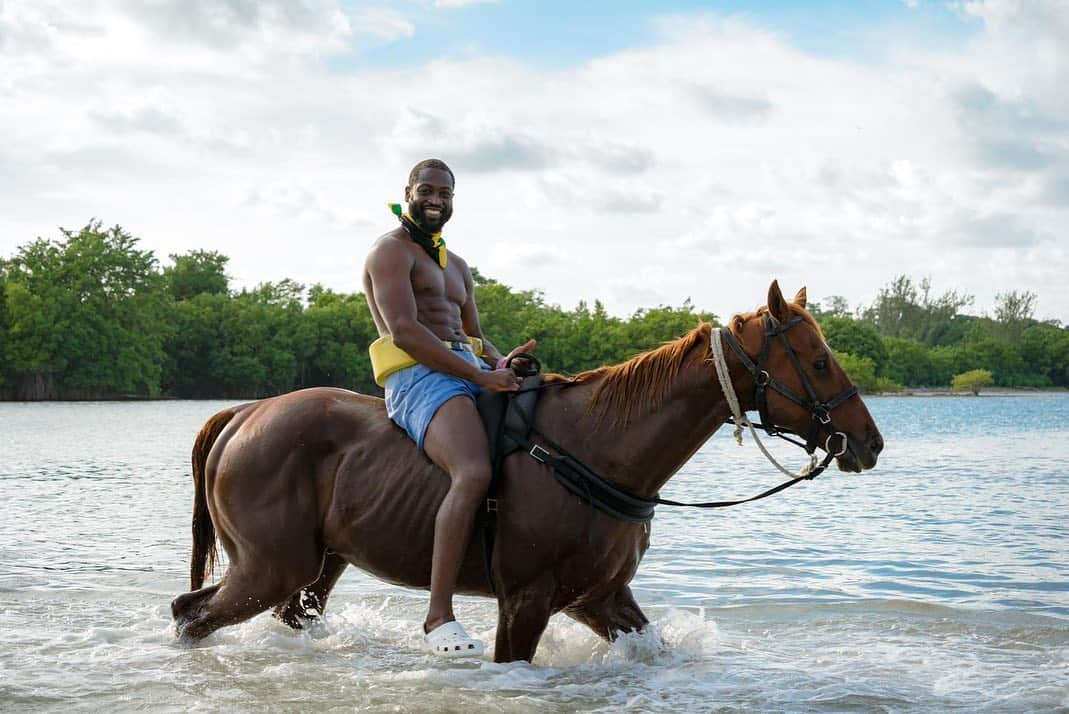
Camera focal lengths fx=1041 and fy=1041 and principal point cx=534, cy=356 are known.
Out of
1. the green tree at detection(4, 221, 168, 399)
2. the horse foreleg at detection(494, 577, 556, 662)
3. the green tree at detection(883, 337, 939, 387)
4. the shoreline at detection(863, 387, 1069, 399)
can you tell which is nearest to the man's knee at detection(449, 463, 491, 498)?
the horse foreleg at detection(494, 577, 556, 662)

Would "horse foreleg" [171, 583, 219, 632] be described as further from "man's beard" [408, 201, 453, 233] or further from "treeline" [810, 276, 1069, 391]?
"treeline" [810, 276, 1069, 391]

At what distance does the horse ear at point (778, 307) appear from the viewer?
17.2ft

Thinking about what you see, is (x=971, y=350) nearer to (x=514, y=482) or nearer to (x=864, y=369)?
(x=864, y=369)

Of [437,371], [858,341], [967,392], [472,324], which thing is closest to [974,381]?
[967,392]

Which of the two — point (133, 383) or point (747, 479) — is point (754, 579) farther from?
A: point (133, 383)

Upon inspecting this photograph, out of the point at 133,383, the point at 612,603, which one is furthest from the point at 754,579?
the point at 133,383

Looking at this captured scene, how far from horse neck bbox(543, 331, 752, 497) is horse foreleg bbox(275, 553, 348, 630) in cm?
196

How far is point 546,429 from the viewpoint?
18.6 feet

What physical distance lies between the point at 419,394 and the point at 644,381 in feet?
4.00

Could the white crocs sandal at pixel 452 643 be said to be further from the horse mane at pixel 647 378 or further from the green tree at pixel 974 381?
the green tree at pixel 974 381

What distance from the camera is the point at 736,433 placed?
5.32 m

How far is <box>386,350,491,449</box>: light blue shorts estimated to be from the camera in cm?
559

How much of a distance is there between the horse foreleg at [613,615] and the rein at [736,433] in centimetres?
64

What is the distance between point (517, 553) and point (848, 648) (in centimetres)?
315
